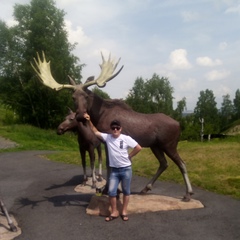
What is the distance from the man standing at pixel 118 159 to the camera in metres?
5.46

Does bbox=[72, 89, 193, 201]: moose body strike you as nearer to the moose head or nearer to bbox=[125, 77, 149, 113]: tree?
the moose head

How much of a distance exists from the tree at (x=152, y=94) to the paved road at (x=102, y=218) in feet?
131

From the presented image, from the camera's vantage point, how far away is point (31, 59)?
28.7 m

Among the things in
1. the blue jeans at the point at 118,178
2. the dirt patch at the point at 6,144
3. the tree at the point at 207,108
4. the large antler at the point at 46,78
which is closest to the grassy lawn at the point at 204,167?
the blue jeans at the point at 118,178

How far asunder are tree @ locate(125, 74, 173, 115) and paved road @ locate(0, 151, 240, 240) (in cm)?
3986

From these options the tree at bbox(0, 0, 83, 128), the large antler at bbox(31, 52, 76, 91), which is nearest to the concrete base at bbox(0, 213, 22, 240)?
the large antler at bbox(31, 52, 76, 91)

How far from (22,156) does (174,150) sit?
37.9ft

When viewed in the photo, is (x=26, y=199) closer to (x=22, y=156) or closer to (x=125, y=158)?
(x=125, y=158)

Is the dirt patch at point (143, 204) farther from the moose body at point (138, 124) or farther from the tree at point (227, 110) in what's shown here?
the tree at point (227, 110)

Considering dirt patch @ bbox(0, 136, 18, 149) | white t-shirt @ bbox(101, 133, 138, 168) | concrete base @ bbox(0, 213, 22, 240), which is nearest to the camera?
concrete base @ bbox(0, 213, 22, 240)

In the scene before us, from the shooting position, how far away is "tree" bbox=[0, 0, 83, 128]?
2880cm

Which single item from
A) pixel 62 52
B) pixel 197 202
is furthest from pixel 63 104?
pixel 197 202

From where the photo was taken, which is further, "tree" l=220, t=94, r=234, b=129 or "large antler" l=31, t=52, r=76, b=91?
"tree" l=220, t=94, r=234, b=129

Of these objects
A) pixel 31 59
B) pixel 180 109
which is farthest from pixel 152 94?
pixel 31 59
